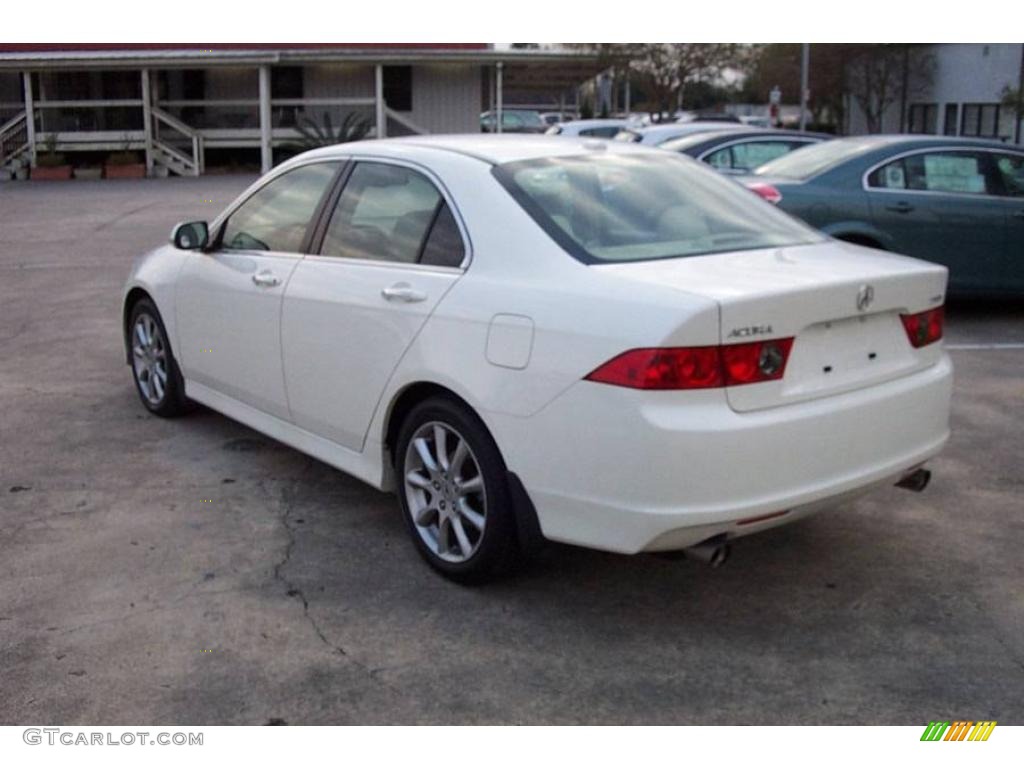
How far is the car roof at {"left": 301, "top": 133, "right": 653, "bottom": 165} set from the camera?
15.3 feet

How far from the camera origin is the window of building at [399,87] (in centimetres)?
3178

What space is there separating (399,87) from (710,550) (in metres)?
29.6

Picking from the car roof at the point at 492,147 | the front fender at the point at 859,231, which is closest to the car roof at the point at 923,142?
the front fender at the point at 859,231

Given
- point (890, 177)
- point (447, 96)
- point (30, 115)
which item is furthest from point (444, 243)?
point (447, 96)

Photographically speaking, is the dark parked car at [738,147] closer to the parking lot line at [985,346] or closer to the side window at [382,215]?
the parking lot line at [985,346]

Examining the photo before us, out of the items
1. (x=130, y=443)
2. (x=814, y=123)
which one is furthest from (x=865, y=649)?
(x=814, y=123)

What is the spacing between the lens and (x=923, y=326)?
14.0ft

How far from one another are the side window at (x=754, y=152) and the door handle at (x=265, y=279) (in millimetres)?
8532

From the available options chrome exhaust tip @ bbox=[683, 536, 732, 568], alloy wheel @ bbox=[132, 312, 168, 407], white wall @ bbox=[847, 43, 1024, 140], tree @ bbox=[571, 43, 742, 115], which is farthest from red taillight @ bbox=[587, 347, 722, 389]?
tree @ bbox=[571, 43, 742, 115]

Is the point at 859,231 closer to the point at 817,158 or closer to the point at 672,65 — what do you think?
the point at 817,158

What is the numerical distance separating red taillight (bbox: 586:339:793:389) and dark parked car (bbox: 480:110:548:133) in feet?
99.3
